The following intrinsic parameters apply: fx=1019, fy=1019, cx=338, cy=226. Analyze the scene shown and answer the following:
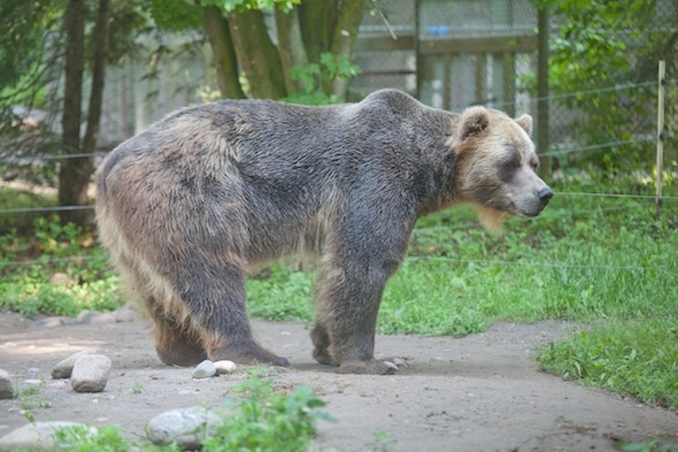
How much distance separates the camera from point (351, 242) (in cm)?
732

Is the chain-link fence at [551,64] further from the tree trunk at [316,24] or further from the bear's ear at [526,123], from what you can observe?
the bear's ear at [526,123]

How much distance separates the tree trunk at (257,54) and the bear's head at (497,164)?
491cm

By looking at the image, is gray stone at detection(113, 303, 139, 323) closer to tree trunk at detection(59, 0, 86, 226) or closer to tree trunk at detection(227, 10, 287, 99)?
tree trunk at detection(227, 10, 287, 99)

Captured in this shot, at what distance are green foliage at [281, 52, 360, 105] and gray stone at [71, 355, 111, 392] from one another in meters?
5.55

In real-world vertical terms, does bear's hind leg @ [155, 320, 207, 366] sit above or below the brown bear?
below

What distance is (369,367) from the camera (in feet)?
23.8

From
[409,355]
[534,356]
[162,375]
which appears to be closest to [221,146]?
[162,375]

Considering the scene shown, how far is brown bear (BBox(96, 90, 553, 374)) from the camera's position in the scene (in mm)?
7082

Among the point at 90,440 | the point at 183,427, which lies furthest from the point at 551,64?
the point at 90,440

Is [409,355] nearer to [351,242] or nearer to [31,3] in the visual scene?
[351,242]

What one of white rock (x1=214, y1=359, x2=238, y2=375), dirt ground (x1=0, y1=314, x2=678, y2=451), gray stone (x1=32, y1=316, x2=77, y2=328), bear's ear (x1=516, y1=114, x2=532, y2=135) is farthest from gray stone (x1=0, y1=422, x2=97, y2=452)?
gray stone (x1=32, y1=316, x2=77, y2=328)

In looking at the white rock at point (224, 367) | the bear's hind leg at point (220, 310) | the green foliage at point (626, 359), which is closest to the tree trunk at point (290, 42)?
the bear's hind leg at point (220, 310)

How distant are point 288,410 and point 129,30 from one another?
1115cm

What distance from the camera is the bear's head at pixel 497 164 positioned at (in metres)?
7.57
